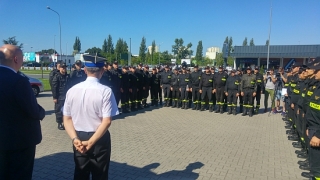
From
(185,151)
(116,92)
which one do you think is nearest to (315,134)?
(185,151)

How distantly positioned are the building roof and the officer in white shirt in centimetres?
5075

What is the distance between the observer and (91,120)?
9.46 ft

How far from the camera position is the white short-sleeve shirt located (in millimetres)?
2826

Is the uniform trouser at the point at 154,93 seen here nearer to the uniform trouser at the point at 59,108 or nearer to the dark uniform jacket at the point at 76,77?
the dark uniform jacket at the point at 76,77

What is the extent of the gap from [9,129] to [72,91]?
74 centimetres

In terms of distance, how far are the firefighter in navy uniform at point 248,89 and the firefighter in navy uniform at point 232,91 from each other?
21cm

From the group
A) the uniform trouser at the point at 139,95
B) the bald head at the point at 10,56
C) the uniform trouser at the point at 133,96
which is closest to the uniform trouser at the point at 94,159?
the bald head at the point at 10,56

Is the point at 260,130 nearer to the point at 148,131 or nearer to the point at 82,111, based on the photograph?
the point at 148,131

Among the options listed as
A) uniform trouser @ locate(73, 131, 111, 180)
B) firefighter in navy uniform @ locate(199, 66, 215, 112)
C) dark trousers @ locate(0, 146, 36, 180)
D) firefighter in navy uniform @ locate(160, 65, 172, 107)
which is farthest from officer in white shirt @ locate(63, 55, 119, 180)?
firefighter in navy uniform @ locate(160, 65, 172, 107)

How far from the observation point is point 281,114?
461 inches

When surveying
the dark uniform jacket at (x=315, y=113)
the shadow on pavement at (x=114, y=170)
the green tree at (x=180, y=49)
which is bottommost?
the shadow on pavement at (x=114, y=170)

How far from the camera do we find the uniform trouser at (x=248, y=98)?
1106 centimetres

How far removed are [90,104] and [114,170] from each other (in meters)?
2.41

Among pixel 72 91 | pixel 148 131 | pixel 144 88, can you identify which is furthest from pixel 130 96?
pixel 72 91
